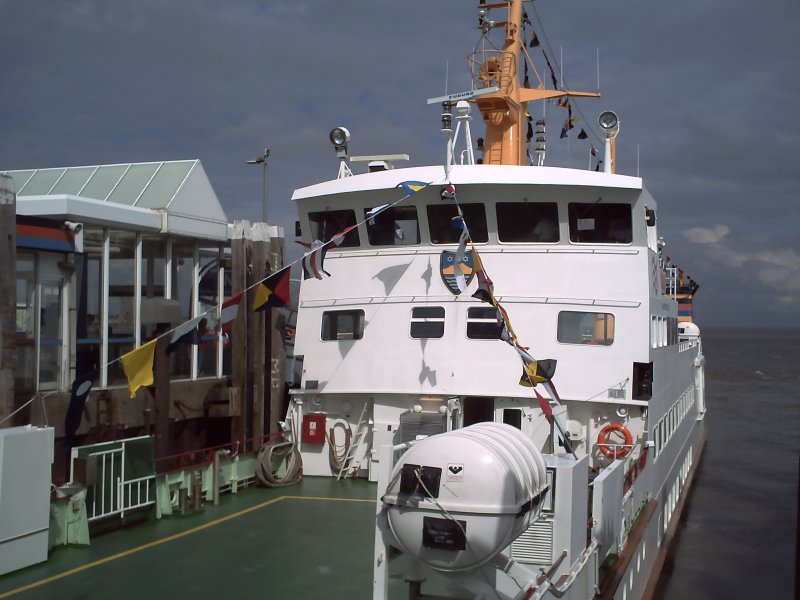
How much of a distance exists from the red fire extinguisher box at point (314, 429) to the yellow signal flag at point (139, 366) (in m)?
3.30

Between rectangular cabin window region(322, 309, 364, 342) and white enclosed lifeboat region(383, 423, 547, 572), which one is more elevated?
rectangular cabin window region(322, 309, 364, 342)

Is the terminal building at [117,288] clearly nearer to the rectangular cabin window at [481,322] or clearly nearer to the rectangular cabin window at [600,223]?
the rectangular cabin window at [481,322]

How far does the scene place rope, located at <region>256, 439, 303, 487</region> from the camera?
38.8ft

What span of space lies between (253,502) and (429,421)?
2.52m

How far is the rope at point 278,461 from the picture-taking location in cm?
1182

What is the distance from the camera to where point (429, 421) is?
36.8 feet

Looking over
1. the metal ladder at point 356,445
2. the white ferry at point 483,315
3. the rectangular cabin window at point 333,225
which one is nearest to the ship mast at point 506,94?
the white ferry at point 483,315

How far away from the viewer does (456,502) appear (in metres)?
5.34

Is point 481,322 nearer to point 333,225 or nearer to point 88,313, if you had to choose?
point 333,225

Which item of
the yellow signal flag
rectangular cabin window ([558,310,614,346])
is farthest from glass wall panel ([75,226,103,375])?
rectangular cabin window ([558,310,614,346])

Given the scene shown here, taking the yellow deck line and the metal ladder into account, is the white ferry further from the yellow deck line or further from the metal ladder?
the yellow deck line

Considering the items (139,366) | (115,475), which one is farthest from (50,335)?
(139,366)

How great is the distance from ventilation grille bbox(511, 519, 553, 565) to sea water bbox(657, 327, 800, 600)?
8.78m

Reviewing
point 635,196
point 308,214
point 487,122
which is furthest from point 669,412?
point 308,214
